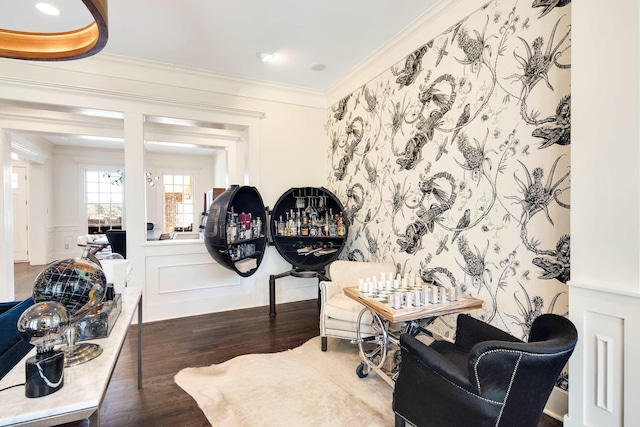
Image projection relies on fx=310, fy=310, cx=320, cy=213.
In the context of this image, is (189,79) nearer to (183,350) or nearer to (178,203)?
(183,350)

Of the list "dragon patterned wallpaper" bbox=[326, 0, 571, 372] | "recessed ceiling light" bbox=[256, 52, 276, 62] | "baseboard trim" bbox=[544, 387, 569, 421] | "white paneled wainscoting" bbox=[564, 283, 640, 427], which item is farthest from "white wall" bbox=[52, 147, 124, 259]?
"white paneled wainscoting" bbox=[564, 283, 640, 427]

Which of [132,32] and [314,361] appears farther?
[132,32]

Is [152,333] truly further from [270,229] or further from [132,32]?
[132,32]

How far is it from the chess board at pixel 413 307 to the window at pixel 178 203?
24.5 feet

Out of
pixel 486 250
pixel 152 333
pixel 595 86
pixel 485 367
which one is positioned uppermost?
pixel 595 86

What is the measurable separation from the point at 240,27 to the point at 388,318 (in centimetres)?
282

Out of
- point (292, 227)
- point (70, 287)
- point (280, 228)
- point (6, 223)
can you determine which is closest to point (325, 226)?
point (292, 227)

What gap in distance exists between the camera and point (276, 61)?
11.6ft

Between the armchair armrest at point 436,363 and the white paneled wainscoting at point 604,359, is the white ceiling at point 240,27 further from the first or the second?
the armchair armrest at point 436,363

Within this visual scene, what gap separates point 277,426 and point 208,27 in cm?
327

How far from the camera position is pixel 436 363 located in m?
1.46

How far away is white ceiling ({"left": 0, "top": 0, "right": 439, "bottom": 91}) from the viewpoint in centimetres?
257

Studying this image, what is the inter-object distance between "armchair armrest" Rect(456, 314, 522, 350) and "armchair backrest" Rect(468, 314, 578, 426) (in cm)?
38

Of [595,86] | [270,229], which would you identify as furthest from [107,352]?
[270,229]
